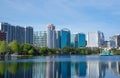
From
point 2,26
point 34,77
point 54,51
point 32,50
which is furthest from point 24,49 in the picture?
point 34,77

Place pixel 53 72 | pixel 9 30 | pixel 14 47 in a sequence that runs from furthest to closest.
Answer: pixel 9 30
pixel 14 47
pixel 53 72

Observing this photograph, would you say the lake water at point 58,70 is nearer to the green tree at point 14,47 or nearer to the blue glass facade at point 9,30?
the green tree at point 14,47

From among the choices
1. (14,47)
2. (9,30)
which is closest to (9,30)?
(9,30)

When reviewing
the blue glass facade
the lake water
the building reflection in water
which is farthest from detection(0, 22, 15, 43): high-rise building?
the building reflection in water

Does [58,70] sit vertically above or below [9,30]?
below

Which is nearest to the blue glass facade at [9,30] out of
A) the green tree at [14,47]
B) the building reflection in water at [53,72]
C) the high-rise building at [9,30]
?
the high-rise building at [9,30]

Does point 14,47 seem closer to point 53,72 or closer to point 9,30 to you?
point 53,72

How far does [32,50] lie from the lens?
390 feet

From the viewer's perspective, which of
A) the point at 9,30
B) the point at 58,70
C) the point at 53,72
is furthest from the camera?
the point at 9,30

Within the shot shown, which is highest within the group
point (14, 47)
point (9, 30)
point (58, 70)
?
point (9, 30)

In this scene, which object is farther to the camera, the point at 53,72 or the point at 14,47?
the point at 14,47

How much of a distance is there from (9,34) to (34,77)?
170m

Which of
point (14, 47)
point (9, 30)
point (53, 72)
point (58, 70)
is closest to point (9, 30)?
point (9, 30)

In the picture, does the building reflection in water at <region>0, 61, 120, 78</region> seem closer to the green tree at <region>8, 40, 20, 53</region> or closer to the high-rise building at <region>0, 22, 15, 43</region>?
the green tree at <region>8, 40, 20, 53</region>
